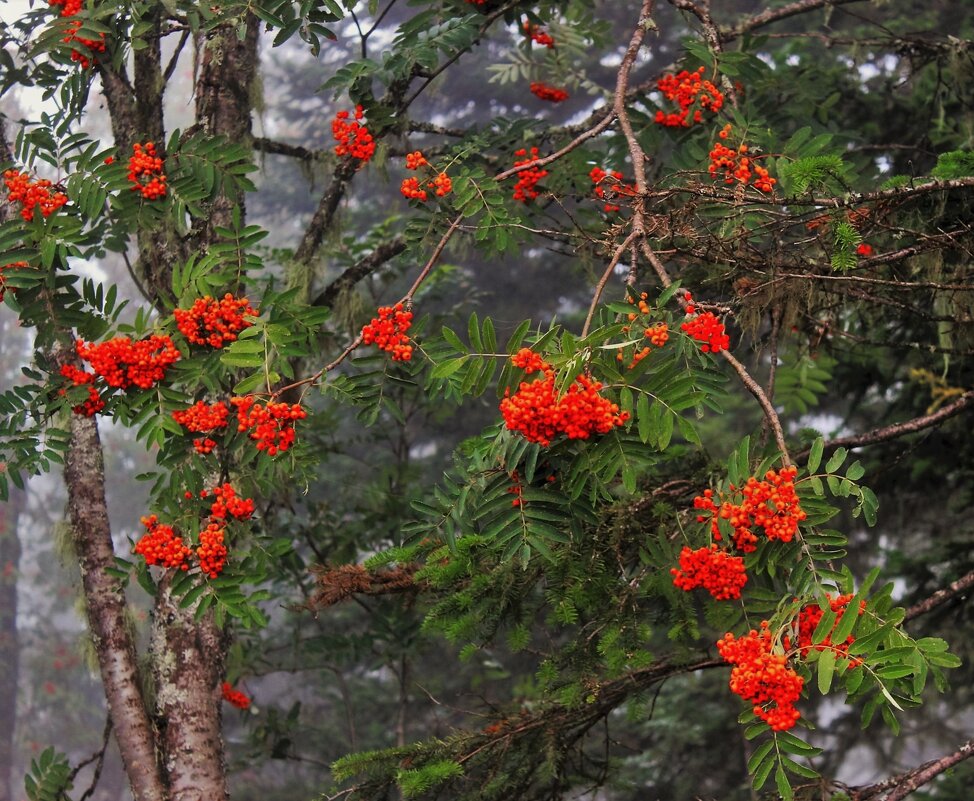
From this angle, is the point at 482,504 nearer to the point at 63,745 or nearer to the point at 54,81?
the point at 54,81

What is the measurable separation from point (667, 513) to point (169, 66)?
118 inches

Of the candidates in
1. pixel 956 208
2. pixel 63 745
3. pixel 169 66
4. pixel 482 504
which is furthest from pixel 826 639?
pixel 63 745

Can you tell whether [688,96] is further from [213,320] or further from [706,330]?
[213,320]

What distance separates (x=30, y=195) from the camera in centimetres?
346

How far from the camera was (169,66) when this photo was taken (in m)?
4.59

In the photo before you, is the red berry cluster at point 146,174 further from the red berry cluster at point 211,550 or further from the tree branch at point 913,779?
the tree branch at point 913,779

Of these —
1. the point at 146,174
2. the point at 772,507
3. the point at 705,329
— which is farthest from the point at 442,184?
the point at 772,507

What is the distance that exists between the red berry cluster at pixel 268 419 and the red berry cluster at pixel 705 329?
1.04 metres

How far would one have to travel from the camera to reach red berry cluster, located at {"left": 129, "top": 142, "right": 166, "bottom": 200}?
11.8 feet

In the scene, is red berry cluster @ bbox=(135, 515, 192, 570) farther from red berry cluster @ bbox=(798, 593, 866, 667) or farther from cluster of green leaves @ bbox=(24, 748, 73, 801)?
red berry cluster @ bbox=(798, 593, 866, 667)

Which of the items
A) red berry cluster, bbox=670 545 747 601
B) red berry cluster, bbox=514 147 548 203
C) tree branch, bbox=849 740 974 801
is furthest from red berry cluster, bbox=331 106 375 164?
tree branch, bbox=849 740 974 801

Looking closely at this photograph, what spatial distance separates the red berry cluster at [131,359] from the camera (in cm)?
308

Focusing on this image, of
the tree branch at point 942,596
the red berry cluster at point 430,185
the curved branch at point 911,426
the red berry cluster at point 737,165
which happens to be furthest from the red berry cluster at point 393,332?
the tree branch at point 942,596

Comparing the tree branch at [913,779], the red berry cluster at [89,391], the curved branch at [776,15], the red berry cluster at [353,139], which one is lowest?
the tree branch at [913,779]
